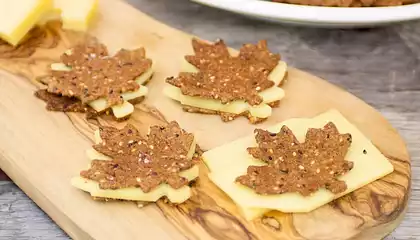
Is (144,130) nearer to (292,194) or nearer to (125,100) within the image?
(125,100)

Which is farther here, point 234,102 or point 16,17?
point 16,17

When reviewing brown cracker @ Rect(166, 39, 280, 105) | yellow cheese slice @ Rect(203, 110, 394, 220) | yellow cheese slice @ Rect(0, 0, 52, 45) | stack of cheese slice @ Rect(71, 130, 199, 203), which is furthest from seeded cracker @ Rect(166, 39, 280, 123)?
yellow cheese slice @ Rect(0, 0, 52, 45)

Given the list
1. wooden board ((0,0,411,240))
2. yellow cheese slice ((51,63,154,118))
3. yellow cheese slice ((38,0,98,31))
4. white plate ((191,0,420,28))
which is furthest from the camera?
yellow cheese slice ((38,0,98,31))

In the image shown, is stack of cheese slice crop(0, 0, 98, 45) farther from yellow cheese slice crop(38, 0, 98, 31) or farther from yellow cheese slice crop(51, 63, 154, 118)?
yellow cheese slice crop(51, 63, 154, 118)

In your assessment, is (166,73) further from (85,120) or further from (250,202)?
(250,202)

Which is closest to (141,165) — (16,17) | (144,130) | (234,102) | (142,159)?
(142,159)

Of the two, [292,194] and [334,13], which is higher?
[334,13]

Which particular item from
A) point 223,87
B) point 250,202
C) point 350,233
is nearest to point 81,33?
point 223,87
